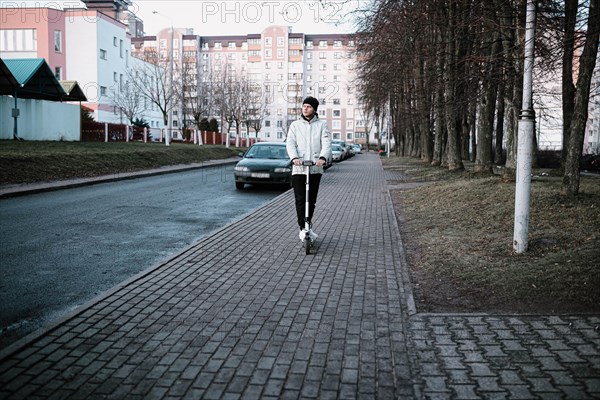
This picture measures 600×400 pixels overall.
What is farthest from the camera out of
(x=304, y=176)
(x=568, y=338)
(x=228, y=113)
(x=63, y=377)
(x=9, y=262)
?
(x=228, y=113)

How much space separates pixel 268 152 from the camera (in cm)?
1947

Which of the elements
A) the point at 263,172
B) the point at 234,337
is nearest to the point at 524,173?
the point at 234,337

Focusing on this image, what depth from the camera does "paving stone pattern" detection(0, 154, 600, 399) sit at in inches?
137

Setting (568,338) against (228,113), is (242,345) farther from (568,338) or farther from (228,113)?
(228,113)

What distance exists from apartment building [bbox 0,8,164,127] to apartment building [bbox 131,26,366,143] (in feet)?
179

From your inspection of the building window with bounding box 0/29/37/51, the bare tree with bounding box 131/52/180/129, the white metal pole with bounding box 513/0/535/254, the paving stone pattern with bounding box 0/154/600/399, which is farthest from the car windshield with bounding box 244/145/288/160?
the building window with bounding box 0/29/37/51

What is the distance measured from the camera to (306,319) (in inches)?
190

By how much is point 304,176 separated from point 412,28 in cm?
1113

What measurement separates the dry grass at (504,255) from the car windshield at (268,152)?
8372 mm

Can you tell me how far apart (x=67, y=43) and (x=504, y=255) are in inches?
2555

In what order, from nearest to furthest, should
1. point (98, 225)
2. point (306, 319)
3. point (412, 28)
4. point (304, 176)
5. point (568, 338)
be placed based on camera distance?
point (568, 338), point (306, 319), point (304, 176), point (98, 225), point (412, 28)

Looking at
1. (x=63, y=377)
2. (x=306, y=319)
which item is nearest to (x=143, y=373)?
(x=63, y=377)

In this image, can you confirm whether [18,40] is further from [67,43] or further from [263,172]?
[263,172]

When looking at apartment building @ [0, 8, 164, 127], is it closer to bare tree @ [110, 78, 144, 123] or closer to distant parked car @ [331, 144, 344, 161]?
bare tree @ [110, 78, 144, 123]
